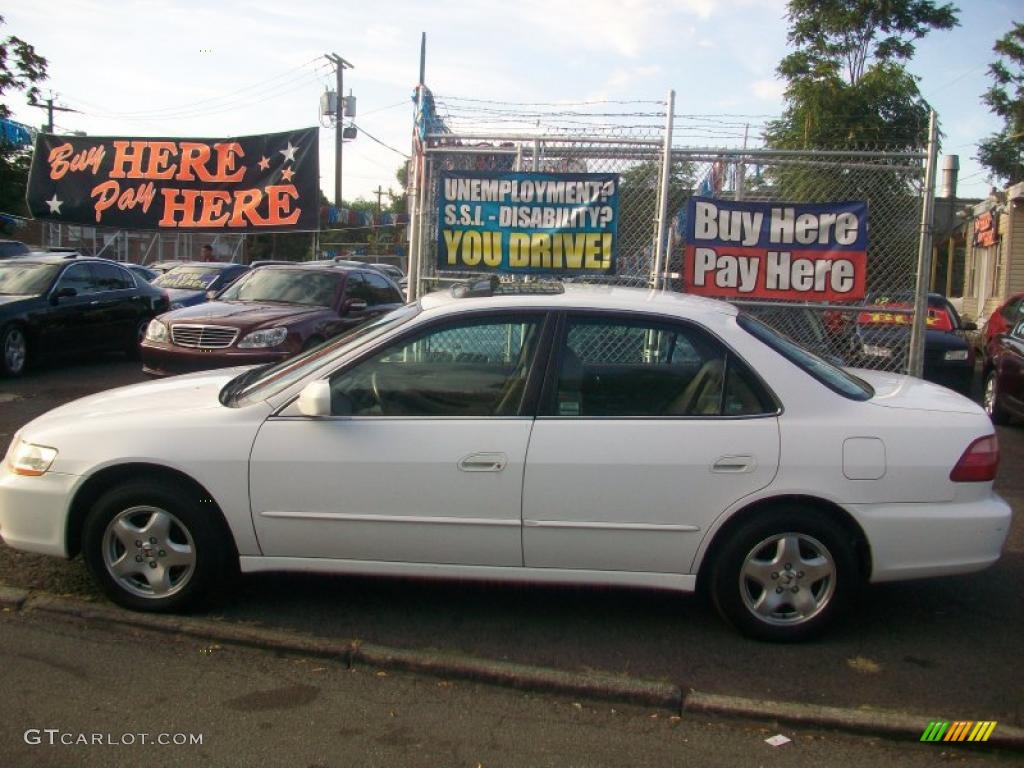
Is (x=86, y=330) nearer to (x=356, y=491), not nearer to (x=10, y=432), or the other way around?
(x=10, y=432)

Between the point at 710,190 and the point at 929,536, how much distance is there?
477 centimetres

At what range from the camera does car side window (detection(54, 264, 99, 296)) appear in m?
12.6

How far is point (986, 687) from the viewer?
3992mm

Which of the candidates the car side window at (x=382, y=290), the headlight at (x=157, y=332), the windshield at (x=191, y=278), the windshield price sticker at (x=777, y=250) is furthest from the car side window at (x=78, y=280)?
the windshield price sticker at (x=777, y=250)

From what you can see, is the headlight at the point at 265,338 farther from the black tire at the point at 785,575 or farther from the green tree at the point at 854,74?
the green tree at the point at 854,74

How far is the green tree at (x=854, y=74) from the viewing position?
21.9 m

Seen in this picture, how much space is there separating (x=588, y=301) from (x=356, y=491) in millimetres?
1394

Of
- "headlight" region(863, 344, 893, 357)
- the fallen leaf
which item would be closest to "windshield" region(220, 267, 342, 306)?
"headlight" region(863, 344, 893, 357)

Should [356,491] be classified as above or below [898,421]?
below

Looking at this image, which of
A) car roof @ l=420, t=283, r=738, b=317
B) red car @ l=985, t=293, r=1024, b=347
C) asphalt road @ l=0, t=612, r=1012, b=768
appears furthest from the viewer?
red car @ l=985, t=293, r=1024, b=347

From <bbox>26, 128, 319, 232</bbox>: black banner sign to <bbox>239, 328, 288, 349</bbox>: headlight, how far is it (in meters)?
2.25

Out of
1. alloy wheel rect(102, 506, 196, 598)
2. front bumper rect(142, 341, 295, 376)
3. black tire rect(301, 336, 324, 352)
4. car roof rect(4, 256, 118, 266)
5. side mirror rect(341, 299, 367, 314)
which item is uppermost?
car roof rect(4, 256, 118, 266)

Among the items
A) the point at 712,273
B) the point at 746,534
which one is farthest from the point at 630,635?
the point at 712,273

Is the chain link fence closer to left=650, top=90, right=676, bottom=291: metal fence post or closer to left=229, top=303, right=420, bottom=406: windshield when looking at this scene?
left=650, top=90, right=676, bottom=291: metal fence post
